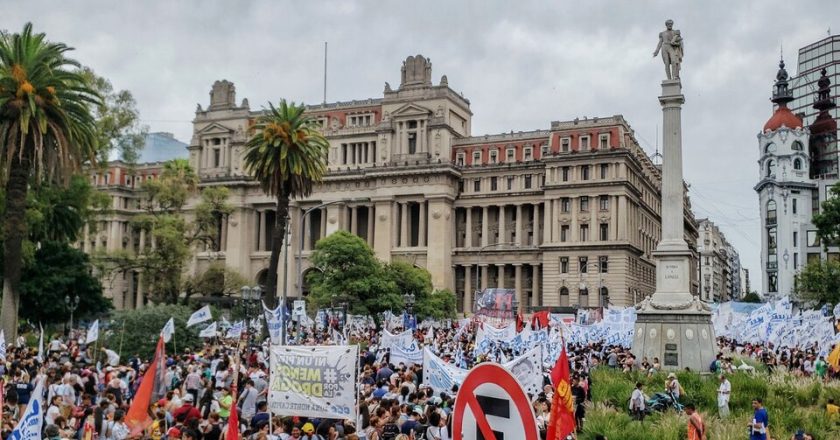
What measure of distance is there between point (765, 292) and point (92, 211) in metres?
82.2

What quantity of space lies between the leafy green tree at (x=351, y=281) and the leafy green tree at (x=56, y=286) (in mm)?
17016

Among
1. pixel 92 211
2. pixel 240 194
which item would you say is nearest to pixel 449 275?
pixel 240 194

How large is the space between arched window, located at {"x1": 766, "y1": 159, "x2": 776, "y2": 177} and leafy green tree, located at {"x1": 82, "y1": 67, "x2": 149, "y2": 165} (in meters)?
75.1

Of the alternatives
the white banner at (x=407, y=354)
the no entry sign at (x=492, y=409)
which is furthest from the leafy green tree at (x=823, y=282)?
the no entry sign at (x=492, y=409)

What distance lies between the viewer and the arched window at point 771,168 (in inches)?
4048

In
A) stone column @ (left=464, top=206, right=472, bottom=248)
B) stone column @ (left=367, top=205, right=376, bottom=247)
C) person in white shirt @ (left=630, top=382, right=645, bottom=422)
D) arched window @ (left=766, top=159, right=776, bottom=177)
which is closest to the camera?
person in white shirt @ (left=630, top=382, right=645, bottom=422)

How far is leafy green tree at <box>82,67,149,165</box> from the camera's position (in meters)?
57.5

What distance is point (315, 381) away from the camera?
49.4 feet

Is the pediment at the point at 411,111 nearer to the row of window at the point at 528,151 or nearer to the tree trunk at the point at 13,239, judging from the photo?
the row of window at the point at 528,151

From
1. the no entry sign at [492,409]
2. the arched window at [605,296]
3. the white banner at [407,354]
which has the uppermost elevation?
the arched window at [605,296]

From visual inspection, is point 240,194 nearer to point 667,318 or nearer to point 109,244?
point 109,244

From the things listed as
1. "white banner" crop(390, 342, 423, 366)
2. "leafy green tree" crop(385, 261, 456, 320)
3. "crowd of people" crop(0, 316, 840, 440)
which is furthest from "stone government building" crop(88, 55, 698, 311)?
"crowd of people" crop(0, 316, 840, 440)

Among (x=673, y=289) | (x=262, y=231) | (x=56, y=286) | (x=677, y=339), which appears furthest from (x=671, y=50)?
(x=262, y=231)

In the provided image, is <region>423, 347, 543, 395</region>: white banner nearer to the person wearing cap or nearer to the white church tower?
the person wearing cap
